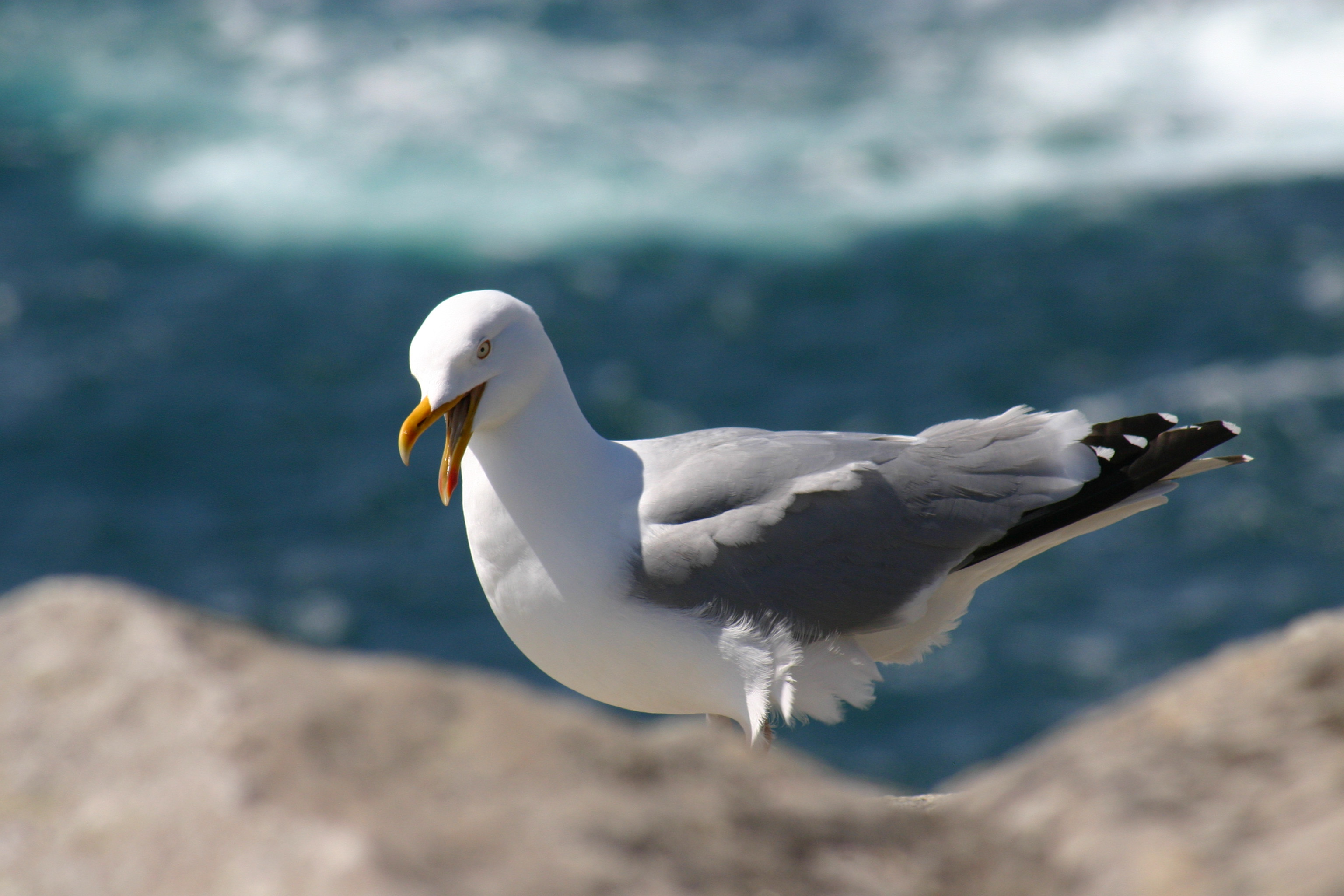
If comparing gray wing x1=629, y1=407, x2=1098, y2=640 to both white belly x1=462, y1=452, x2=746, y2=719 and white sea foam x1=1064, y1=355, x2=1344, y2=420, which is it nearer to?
white belly x1=462, y1=452, x2=746, y2=719

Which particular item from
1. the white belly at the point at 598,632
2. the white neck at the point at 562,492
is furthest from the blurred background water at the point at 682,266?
the white neck at the point at 562,492

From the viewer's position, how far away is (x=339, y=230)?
23.6 meters

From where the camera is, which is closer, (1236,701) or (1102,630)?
(1236,701)

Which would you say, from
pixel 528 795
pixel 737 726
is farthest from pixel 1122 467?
pixel 528 795

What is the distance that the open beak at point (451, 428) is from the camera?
513cm

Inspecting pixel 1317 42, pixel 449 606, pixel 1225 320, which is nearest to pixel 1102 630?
pixel 1225 320

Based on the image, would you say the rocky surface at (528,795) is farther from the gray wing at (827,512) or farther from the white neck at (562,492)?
the gray wing at (827,512)

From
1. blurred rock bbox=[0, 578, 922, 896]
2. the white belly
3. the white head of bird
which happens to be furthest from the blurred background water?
blurred rock bbox=[0, 578, 922, 896]

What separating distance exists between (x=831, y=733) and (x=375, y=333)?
892 cm

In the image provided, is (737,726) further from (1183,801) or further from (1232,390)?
(1232,390)

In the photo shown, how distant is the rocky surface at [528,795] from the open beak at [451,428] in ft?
6.79

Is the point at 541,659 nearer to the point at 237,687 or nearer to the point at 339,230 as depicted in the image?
the point at 237,687

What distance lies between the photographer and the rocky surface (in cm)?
245

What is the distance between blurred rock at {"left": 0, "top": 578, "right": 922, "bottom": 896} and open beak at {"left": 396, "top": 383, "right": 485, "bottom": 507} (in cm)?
209
